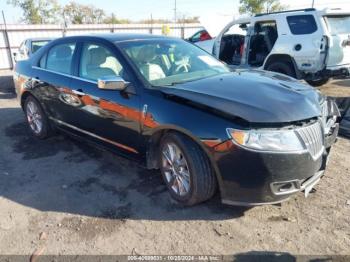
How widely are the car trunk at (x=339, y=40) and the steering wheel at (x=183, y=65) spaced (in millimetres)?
4518

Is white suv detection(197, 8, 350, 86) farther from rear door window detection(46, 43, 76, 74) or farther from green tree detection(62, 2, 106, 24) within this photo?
green tree detection(62, 2, 106, 24)

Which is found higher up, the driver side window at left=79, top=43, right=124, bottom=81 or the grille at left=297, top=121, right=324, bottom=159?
the driver side window at left=79, top=43, right=124, bottom=81

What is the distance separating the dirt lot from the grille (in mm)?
643

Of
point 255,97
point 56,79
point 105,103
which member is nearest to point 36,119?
point 56,79

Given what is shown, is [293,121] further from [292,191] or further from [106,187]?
[106,187]

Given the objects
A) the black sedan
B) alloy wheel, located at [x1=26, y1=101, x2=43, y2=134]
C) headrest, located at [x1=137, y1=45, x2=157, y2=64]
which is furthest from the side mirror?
alloy wheel, located at [x1=26, y1=101, x2=43, y2=134]

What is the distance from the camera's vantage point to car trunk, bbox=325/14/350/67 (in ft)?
24.5

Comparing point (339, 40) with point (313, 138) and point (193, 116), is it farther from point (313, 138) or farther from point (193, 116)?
point (193, 116)

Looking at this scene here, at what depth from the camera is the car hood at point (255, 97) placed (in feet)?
9.78

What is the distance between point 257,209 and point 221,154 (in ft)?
2.75

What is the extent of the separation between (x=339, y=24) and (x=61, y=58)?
6.08 meters

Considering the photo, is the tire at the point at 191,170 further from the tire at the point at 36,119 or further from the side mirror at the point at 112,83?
the tire at the point at 36,119

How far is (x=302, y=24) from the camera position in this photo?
25.7 ft

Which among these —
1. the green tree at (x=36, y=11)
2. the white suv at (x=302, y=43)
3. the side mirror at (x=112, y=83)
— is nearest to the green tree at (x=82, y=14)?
the green tree at (x=36, y=11)
